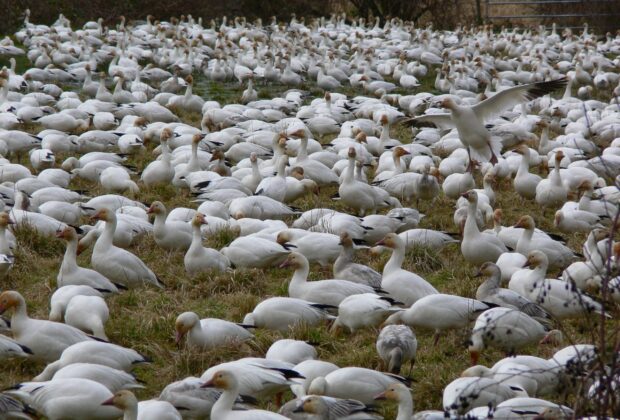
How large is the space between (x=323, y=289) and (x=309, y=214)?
1874 millimetres

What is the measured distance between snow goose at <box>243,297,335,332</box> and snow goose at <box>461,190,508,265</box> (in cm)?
166

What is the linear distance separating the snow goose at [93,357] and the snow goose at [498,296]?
2.22 meters

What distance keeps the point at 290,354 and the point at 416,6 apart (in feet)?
70.2

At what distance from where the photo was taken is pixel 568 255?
278 inches

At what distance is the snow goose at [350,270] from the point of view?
643cm

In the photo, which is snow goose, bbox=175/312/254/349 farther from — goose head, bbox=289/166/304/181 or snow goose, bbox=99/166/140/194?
goose head, bbox=289/166/304/181

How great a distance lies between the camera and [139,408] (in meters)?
4.25

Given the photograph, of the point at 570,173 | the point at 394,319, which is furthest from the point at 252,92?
the point at 394,319

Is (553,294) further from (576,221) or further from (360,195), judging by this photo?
(360,195)

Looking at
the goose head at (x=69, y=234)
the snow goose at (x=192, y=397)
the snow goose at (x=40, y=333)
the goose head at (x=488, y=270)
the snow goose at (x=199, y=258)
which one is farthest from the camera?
the snow goose at (x=199, y=258)

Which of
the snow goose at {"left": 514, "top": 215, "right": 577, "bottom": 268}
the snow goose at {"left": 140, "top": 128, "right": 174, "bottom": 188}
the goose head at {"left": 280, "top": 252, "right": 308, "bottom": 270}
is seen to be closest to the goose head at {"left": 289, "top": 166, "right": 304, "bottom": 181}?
the snow goose at {"left": 140, "top": 128, "right": 174, "bottom": 188}

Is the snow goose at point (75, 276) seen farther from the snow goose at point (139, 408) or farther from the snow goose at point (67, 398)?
the snow goose at point (139, 408)

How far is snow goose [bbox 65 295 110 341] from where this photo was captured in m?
5.43

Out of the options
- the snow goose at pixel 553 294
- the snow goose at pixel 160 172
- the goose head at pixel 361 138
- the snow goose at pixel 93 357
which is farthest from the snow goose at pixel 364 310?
the goose head at pixel 361 138
